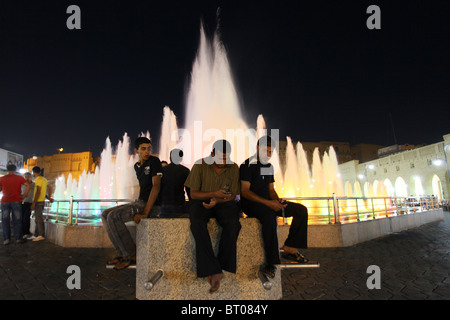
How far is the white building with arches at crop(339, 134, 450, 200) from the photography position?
33.0 m

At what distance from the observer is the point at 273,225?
10.2 ft

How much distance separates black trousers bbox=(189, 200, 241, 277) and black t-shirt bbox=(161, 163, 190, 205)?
95 cm

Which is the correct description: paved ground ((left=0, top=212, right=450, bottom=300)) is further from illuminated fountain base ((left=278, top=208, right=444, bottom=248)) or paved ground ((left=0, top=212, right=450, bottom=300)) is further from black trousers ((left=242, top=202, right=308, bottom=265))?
black trousers ((left=242, top=202, right=308, bottom=265))

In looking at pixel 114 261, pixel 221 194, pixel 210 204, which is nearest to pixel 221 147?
pixel 221 194

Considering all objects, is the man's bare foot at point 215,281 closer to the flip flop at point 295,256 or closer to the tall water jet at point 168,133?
the flip flop at point 295,256

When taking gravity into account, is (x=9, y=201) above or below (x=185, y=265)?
above

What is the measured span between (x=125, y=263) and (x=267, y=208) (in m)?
2.04

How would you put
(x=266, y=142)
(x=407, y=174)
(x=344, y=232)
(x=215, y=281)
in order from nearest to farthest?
(x=215, y=281)
(x=266, y=142)
(x=344, y=232)
(x=407, y=174)

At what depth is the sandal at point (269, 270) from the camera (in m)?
2.89

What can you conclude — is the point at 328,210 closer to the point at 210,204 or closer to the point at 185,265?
the point at 210,204

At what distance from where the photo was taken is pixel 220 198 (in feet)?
10.0
